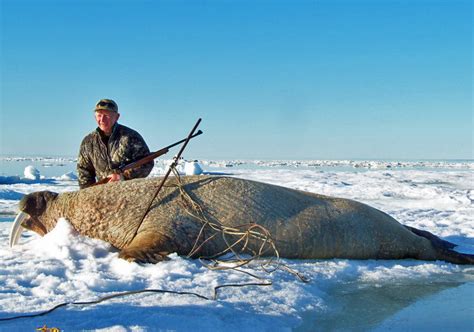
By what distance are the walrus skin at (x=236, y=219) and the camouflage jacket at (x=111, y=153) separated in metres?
0.67

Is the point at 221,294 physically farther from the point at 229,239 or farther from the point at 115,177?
the point at 115,177

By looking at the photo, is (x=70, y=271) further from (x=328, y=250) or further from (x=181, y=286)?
(x=328, y=250)

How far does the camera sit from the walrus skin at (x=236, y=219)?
4.35m

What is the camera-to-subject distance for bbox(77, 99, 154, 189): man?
5.48 metres

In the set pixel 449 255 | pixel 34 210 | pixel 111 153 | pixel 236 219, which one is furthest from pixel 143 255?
pixel 449 255

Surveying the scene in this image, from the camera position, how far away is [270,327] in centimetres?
237

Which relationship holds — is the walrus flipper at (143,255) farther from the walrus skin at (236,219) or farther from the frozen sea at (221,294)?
the walrus skin at (236,219)

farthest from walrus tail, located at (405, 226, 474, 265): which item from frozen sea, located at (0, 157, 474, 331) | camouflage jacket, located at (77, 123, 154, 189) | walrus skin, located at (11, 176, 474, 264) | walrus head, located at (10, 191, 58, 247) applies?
walrus head, located at (10, 191, 58, 247)

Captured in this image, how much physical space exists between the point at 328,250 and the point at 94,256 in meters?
2.13

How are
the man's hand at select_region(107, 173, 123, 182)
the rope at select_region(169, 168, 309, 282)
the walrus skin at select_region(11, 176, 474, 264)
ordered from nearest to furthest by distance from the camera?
the rope at select_region(169, 168, 309, 282) → the walrus skin at select_region(11, 176, 474, 264) → the man's hand at select_region(107, 173, 123, 182)

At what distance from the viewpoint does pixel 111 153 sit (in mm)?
5531

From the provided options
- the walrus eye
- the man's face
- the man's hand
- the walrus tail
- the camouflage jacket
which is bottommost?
the walrus tail

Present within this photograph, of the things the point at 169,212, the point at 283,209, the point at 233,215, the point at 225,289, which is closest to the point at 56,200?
the point at 169,212

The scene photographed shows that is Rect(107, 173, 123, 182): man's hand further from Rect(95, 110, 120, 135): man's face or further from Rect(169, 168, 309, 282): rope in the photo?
Rect(169, 168, 309, 282): rope
